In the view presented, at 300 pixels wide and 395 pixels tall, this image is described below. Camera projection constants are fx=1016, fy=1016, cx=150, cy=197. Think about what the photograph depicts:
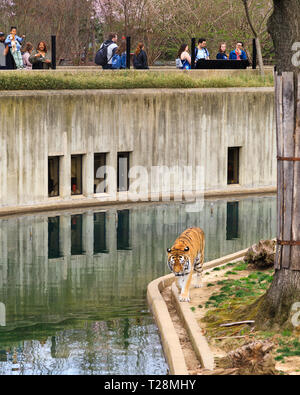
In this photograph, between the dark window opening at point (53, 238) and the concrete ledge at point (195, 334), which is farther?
the dark window opening at point (53, 238)

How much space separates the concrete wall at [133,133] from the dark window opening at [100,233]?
1804 mm

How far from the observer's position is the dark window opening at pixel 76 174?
27953mm

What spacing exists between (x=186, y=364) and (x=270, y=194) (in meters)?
18.9

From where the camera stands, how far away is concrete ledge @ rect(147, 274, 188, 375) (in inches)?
498

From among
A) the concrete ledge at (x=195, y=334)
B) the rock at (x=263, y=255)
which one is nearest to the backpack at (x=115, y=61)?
the rock at (x=263, y=255)

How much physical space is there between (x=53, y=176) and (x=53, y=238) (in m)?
4.75

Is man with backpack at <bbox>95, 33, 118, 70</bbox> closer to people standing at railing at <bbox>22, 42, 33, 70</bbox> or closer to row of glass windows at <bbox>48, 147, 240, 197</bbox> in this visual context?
people standing at railing at <bbox>22, 42, 33, 70</bbox>

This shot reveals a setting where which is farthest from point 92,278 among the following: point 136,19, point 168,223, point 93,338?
point 136,19

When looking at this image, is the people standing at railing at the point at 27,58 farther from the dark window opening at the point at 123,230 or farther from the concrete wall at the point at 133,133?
the dark window opening at the point at 123,230

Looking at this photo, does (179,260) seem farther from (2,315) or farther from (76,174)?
(76,174)

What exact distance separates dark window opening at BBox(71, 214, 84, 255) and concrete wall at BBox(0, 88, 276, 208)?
1.72 metres

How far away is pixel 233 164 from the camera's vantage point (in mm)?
31547

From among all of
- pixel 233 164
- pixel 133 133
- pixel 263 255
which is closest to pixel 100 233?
pixel 133 133
